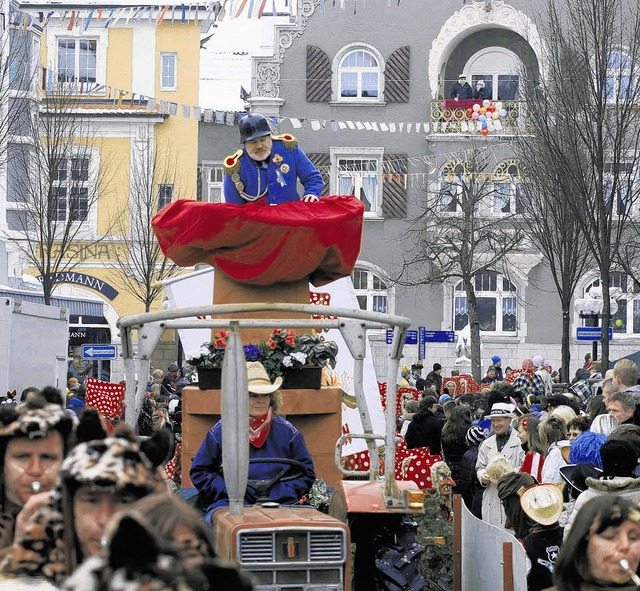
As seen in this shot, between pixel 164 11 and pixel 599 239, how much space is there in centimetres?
2366

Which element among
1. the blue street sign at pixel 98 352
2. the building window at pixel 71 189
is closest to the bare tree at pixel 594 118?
the blue street sign at pixel 98 352

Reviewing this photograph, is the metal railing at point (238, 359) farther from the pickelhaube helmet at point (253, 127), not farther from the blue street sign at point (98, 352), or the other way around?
the blue street sign at point (98, 352)

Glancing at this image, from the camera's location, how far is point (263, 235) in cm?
1120

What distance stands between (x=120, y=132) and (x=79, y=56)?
3364 millimetres

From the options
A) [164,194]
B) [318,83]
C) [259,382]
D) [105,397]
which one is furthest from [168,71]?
[259,382]

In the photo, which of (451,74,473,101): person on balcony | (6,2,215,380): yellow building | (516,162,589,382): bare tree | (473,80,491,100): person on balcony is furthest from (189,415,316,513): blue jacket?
(473,80,491,100): person on balcony

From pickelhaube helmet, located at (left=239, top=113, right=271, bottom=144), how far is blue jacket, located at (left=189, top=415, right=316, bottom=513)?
3.33 metres

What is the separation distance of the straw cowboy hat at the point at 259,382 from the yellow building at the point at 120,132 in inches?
1308

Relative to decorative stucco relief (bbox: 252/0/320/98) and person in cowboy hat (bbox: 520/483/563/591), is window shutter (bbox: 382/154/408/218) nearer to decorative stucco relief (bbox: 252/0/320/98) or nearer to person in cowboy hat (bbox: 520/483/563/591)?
decorative stucco relief (bbox: 252/0/320/98)

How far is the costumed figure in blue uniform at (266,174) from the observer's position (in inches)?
443

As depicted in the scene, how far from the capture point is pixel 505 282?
1816 inches

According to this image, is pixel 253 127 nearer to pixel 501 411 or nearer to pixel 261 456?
pixel 501 411

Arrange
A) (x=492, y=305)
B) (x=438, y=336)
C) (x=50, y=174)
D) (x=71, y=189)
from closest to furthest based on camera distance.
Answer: (x=438, y=336), (x=50, y=174), (x=71, y=189), (x=492, y=305)

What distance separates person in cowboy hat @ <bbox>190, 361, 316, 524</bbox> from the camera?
309 inches
